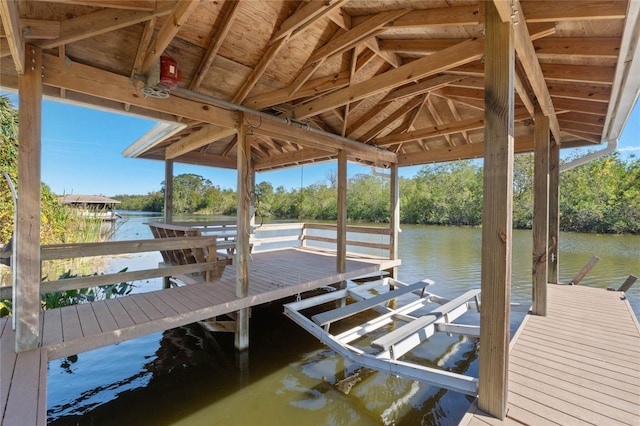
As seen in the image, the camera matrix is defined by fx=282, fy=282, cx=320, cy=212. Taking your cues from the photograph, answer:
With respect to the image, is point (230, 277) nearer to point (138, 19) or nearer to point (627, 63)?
point (138, 19)

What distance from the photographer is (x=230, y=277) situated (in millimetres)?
4539

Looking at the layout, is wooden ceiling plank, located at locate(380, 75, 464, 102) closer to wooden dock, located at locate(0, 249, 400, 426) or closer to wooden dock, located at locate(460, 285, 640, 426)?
wooden dock, located at locate(460, 285, 640, 426)

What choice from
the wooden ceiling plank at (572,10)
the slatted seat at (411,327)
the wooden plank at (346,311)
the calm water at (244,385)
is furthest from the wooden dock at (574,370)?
the wooden ceiling plank at (572,10)

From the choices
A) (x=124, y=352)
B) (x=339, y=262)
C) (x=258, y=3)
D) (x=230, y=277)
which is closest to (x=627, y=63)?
(x=258, y=3)

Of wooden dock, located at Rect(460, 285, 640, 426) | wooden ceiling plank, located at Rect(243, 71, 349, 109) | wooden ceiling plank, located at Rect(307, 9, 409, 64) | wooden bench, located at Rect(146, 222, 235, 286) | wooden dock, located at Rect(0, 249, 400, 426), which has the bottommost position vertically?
wooden dock, located at Rect(460, 285, 640, 426)

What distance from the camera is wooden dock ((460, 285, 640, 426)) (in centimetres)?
165

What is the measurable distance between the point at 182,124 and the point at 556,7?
3.78 metres

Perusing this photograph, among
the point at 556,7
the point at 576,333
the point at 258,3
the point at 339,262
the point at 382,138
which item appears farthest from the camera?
the point at 382,138

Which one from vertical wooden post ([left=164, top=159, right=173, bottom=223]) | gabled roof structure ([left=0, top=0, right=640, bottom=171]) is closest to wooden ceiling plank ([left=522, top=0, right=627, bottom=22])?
gabled roof structure ([left=0, top=0, right=640, bottom=171])

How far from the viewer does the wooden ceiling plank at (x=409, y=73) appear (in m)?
2.30

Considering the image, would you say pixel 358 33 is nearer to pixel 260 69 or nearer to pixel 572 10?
pixel 260 69

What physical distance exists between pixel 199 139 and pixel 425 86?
3337 millimetres

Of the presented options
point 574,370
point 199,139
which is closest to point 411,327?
point 574,370

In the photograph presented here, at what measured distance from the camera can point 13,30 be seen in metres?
1.66
